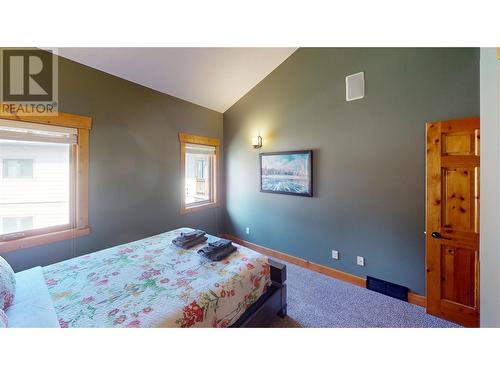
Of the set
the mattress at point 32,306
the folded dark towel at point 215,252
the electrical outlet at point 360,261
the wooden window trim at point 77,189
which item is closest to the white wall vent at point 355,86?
the electrical outlet at point 360,261

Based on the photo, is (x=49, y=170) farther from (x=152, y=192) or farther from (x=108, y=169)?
(x=152, y=192)

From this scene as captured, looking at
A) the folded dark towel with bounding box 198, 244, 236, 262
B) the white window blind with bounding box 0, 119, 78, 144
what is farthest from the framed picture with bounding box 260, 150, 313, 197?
the white window blind with bounding box 0, 119, 78, 144

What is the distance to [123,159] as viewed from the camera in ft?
8.66

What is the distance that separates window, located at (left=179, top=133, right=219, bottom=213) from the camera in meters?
3.44

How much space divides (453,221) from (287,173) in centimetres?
191

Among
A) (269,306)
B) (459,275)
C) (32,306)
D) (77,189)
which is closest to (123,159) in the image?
(77,189)

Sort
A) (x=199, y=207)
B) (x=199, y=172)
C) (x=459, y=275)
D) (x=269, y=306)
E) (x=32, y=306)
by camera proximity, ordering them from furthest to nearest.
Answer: (x=199, y=172)
(x=199, y=207)
(x=459, y=275)
(x=269, y=306)
(x=32, y=306)

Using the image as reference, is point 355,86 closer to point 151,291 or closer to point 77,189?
point 151,291

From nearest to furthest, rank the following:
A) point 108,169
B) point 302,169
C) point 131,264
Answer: point 131,264
point 108,169
point 302,169
